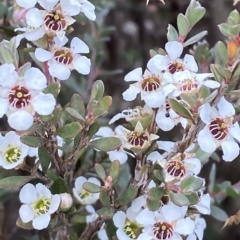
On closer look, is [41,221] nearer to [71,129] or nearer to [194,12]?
[71,129]

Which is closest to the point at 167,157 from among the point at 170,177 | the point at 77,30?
the point at 170,177

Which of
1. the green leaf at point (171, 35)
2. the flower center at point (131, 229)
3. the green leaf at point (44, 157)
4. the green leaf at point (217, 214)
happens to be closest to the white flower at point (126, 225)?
the flower center at point (131, 229)

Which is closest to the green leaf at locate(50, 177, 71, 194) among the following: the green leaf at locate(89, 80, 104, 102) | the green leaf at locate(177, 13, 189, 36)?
the green leaf at locate(89, 80, 104, 102)

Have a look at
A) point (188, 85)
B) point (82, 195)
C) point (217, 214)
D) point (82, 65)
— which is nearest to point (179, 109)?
point (188, 85)

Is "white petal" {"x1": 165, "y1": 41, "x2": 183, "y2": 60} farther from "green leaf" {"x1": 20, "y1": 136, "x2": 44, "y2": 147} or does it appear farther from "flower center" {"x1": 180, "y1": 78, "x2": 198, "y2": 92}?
"green leaf" {"x1": 20, "y1": 136, "x2": 44, "y2": 147}

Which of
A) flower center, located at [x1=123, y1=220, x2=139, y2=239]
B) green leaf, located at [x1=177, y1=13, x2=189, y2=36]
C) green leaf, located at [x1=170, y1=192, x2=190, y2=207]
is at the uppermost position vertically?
green leaf, located at [x1=177, y1=13, x2=189, y2=36]

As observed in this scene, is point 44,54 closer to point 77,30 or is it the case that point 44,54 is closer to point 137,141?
point 137,141

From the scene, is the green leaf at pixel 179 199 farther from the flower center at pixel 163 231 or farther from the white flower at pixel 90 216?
the white flower at pixel 90 216

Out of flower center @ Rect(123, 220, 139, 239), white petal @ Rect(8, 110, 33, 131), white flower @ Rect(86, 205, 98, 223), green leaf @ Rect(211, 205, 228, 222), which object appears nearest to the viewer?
white petal @ Rect(8, 110, 33, 131)
